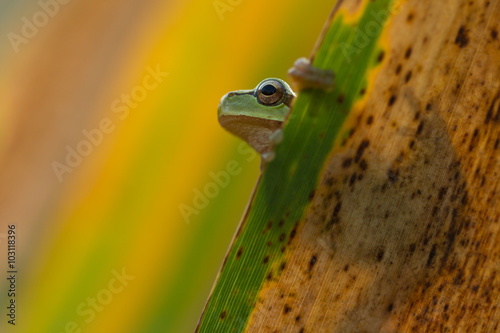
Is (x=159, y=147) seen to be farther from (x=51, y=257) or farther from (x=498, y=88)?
(x=498, y=88)

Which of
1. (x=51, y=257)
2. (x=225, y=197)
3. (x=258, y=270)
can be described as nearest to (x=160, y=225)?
(x=225, y=197)

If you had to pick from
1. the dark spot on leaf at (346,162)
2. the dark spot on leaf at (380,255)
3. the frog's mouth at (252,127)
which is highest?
the frog's mouth at (252,127)

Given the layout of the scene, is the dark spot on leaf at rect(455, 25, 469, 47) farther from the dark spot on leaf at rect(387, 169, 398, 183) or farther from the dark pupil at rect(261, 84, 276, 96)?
the dark pupil at rect(261, 84, 276, 96)

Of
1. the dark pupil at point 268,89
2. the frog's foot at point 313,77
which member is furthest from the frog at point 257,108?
the frog's foot at point 313,77

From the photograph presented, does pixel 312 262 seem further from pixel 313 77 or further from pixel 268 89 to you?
pixel 268 89

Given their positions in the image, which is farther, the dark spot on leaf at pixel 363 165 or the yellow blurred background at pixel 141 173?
the yellow blurred background at pixel 141 173

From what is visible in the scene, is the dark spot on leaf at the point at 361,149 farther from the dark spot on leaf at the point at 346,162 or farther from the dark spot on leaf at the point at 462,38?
the dark spot on leaf at the point at 462,38
